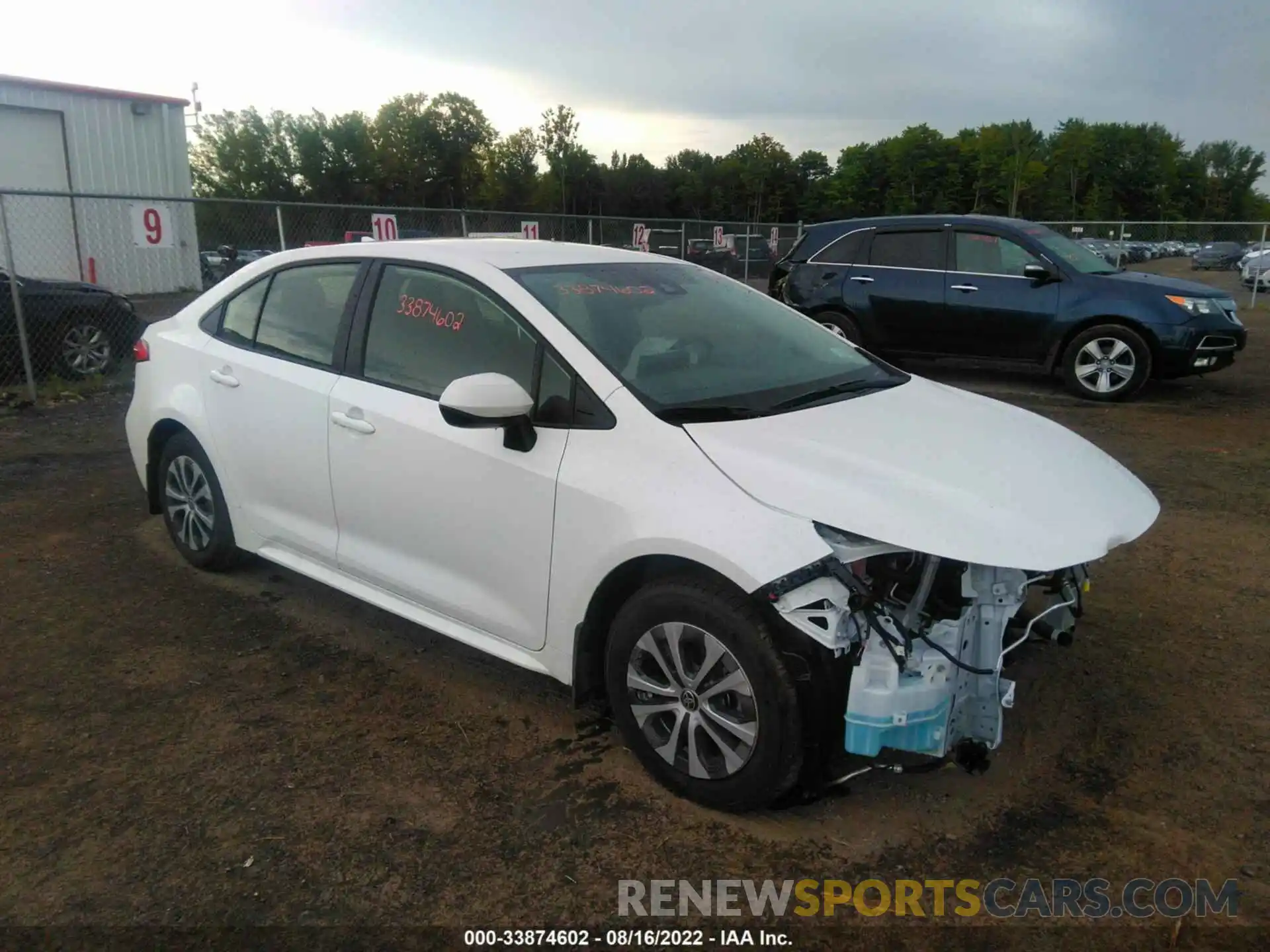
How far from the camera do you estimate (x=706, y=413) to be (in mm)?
3076

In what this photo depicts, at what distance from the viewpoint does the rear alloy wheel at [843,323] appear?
10.6 meters

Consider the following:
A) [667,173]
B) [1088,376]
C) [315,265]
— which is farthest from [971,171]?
[315,265]

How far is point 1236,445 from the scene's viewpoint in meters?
7.58

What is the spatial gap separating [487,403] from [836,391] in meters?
1.33

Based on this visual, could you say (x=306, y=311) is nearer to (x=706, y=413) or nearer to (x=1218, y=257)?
(x=706, y=413)

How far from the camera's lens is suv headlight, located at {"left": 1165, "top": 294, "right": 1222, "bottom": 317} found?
30.1ft

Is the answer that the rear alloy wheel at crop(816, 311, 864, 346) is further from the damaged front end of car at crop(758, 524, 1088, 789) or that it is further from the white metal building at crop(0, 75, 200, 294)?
the white metal building at crop(0, 75, 200, 294)

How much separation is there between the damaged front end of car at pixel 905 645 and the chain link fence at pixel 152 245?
685cm

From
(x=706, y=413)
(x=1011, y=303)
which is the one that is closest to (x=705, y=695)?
(x=706, y=413)

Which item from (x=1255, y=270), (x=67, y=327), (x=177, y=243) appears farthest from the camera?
(x=1255, y=270)

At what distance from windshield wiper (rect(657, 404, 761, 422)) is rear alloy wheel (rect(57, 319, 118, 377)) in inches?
366

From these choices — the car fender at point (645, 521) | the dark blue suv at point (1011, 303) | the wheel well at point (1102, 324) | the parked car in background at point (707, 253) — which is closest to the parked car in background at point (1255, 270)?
the parked car in background at point (707, 253)

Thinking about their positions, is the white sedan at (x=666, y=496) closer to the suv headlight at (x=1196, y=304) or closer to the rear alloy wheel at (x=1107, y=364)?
the rear alloy wheel at (x=1107, y=364)

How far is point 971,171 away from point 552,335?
97963 mm
